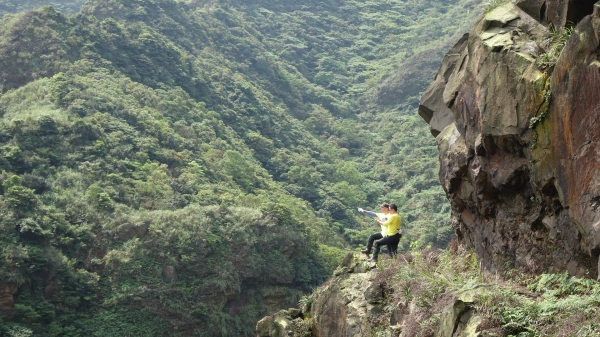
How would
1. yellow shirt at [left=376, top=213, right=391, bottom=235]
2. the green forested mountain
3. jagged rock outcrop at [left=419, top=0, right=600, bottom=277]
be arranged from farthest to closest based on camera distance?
the green forested mountain < yellow shirt at [left=376, top=213, right=391, bottom=235] < jagged rock outcrop at [left=419, top=0, right=600, bottom=277]

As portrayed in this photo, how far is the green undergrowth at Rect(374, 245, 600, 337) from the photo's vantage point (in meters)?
8.60

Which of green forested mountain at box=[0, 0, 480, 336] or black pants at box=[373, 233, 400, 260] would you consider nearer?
black pants at box=[373, 233, 400, 260]

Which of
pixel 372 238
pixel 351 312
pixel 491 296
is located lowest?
pixel 351 312

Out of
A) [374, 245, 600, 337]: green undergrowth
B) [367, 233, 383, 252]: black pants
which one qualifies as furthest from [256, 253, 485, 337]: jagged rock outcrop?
[367, 233, 383, 252]: black pants

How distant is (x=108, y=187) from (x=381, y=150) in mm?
40009

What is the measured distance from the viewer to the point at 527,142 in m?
10.2

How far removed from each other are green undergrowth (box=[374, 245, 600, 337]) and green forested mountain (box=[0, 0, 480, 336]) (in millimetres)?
23581

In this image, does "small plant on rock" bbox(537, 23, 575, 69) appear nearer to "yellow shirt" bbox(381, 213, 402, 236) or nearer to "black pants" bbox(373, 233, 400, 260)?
"yellow shirt" bbox(381, 213, 402, 236)

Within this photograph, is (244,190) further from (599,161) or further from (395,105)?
(599,161)

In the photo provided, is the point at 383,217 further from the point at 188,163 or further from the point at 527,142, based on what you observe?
the point at 188,163

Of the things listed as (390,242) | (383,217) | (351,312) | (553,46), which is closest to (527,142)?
(553,46)

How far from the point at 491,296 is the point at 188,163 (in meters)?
44.8

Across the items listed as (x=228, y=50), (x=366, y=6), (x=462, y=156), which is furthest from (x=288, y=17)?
(x=462, y=156)

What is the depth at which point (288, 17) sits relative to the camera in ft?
375
